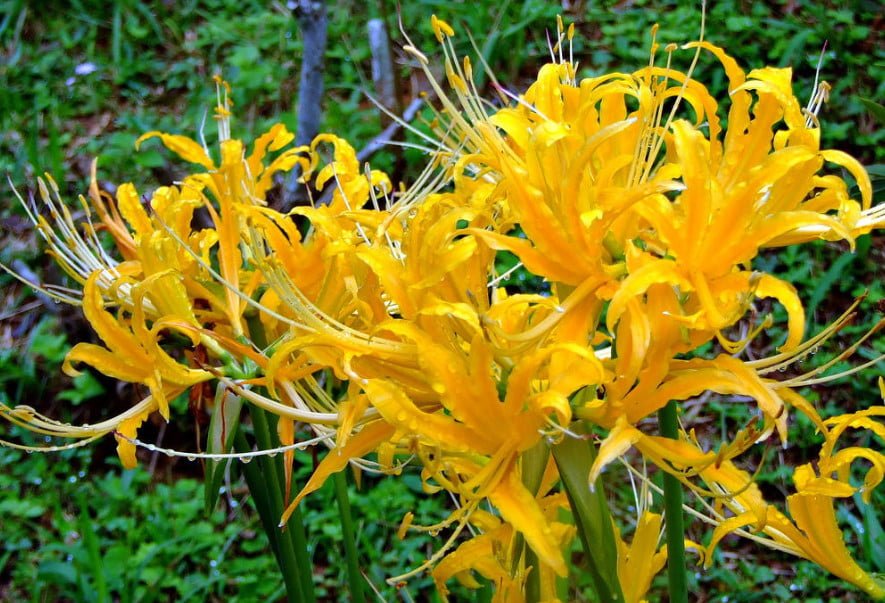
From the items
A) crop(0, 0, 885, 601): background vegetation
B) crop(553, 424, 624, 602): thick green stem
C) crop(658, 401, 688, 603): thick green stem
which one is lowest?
crop(0, 0, 885, 601): background vegetation

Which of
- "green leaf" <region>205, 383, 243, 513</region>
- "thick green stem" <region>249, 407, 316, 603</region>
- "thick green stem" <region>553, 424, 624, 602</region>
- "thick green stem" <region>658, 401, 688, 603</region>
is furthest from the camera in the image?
"thick green stem" <region>249, 407, 316, 603</region>

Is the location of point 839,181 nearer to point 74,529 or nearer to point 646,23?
point 74,529

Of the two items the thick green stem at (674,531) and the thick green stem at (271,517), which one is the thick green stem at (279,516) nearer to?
the thick green stem at (271,517)

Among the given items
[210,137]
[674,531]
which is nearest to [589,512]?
[674,531]

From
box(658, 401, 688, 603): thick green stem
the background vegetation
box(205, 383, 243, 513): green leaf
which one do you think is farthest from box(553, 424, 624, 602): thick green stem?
the background vegetation

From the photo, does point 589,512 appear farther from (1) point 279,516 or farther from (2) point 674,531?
(1) point 279,516

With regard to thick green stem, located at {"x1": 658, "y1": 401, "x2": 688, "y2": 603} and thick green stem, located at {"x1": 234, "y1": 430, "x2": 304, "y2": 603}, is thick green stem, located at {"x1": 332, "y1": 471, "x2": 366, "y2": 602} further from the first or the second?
thick green stem, located at {"x1": 658, "y1": 401, "x2": 688, "y2": 603}

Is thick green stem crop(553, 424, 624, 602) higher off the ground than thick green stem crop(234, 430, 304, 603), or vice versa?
thick green stem crop(553, 424, 624, 602)

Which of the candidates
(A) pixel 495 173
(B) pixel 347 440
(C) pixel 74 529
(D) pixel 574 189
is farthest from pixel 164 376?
(C) pixel 74 529

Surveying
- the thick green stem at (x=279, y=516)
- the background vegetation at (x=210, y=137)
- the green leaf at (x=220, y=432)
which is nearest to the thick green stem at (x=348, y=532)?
the thick green stem at (x=279, y=516)
